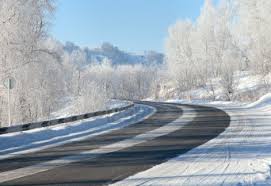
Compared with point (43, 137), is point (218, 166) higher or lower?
higher

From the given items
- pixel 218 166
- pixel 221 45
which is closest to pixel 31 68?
pixel 218 166

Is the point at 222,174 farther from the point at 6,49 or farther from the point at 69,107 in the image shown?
the point at 69,107

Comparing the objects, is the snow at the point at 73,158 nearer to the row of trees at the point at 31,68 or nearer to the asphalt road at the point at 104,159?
the asphalt road at the point at 104,159

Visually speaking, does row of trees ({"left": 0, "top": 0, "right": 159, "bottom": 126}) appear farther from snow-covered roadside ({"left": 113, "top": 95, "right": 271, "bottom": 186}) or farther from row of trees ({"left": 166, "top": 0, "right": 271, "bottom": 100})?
row of trees ({"left": 166, "top": 0, "right": 271, "bottom": 100})

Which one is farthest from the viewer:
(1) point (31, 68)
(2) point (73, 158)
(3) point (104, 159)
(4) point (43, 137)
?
(1) point (31, 68)

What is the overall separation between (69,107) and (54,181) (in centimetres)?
2955

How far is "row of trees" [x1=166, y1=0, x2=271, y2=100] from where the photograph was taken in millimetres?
59906

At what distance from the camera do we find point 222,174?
10.3 meters

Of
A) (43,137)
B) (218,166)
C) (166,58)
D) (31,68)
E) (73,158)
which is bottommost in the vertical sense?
(43,137)

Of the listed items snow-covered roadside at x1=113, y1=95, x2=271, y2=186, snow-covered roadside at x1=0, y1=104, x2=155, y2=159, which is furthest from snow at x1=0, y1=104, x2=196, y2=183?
snow-covered roadside at x1=113, y1=95, x2=271, y2=186

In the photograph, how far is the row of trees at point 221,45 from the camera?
59.9 metres

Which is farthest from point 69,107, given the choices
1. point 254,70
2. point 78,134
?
point 254,70

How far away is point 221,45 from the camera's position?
7931 centimetres

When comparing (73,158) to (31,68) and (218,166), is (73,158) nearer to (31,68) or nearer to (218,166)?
(218,166)
